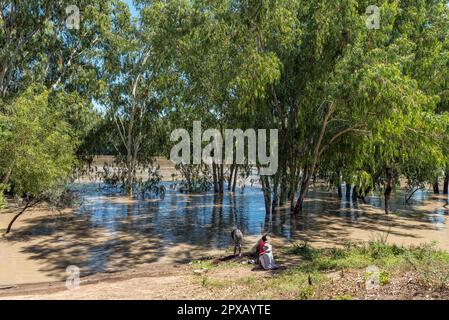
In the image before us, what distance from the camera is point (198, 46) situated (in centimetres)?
2234

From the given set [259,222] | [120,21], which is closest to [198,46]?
[259,222]

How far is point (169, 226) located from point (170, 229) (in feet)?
2.77

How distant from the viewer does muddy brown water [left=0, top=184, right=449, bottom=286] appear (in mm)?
16141

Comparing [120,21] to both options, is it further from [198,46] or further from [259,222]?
[259,222]

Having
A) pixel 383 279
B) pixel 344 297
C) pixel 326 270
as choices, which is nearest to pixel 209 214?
pixel 326 270

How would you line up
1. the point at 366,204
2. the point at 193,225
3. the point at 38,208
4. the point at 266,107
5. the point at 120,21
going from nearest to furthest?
1. the point at 266,107
2. the point at 193,225
3. the point at 38,208
4. the point at 366,204
5. the point at 120,21

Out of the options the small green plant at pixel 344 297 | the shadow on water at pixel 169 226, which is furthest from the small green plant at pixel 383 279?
the shadow on water at pixel 169 226

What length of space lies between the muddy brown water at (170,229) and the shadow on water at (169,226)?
4 cm

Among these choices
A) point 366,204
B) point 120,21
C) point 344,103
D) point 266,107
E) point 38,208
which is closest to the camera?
point 344,103

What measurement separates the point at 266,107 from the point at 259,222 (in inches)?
265

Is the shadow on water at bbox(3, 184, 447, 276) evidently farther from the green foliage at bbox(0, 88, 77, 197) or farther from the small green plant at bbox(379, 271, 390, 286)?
the small green plant at bbox(379, 271, 390, 286)

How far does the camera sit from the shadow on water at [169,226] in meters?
17.0

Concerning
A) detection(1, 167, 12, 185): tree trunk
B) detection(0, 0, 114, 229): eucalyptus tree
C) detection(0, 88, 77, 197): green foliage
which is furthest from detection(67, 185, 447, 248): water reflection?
detection(1, 167, 12, 185): tree trunk

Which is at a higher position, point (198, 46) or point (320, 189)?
point (198, 46)
